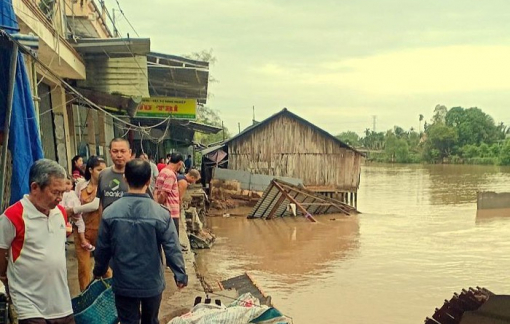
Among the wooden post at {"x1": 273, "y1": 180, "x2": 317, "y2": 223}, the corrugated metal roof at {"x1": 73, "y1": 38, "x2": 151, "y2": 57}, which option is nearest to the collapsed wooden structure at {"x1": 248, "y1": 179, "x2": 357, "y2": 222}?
the wooden post at {"x1": 273, "y1": 180, "x2": 317, "y2": 223}

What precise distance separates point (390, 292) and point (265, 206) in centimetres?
1021

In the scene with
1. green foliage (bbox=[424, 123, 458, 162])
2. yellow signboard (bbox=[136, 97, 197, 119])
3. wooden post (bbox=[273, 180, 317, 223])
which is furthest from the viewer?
green foliage (bbox=[424, 123, 458, 162])

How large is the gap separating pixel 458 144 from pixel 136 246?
2959 inches

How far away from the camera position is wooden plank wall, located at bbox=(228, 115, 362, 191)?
2547 cm

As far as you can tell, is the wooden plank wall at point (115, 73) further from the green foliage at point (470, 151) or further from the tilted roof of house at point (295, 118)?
the green foliage at point (470, 151)

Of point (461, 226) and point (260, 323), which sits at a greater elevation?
point (260, 323)

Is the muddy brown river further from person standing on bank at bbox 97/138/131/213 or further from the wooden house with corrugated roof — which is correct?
person standing on bank at bbox 97/138/131/213

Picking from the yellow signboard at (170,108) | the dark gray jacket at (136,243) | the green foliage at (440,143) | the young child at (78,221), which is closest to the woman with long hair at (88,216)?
the young child at (78,221)

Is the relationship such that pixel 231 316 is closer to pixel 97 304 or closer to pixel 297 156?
pixel 97 304

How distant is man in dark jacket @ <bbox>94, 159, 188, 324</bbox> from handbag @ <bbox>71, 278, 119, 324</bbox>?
13.9 inches

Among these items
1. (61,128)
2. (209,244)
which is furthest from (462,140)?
(61,128)

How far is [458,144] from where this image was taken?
2876 inches

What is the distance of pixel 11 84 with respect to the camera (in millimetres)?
4160

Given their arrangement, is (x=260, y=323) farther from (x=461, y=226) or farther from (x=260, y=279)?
(x=461, y=226)
